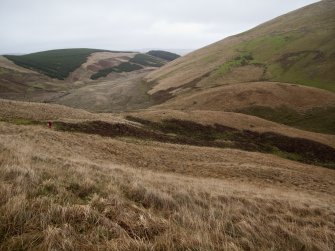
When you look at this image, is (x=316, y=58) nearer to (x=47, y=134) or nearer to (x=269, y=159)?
(x=269, y=159)

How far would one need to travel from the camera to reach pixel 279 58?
103188mm

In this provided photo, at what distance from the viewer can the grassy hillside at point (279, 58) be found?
297 feet

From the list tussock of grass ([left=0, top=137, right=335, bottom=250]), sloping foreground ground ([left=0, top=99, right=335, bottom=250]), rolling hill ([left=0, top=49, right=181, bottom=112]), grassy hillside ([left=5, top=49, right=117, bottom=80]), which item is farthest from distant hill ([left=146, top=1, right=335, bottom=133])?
tussock of grass ([left=0, top=137, right=335, bottom=250])

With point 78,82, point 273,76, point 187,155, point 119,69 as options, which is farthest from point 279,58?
point 119,69

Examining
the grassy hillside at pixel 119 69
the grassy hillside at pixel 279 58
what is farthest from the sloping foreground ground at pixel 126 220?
the grassy hillside at pixel 119 69

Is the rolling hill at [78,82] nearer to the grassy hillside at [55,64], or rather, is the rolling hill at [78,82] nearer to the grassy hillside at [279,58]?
the grassy hillside at [55,64]

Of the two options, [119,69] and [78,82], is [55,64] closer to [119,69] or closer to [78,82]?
[119,69]

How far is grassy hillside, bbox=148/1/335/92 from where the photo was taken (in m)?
90.5

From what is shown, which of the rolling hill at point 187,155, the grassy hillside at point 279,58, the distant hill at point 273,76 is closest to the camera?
the rolling hill at point 187,155

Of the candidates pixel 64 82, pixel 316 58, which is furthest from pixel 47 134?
pixel 64 82

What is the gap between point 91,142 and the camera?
106 ft

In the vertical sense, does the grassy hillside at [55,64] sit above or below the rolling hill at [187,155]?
below

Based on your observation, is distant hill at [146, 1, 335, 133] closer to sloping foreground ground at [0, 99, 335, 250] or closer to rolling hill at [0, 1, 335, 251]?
rolling hill at [0, 1, 335, 251]

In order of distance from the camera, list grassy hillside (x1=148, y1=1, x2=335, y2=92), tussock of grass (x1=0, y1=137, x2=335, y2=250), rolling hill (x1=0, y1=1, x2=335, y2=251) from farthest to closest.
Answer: grassy hillside (x1=148, y1=1, x2=335, y2=92) < rolling hill (x1=0, y1=1, x2=335, y2=251) < tussock of grass (x1=0, y1=137, x2=335, y2=250)
